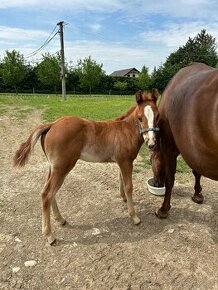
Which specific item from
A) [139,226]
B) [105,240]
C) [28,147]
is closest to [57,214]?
[105,240]

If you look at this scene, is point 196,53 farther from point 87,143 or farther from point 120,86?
point 87,143

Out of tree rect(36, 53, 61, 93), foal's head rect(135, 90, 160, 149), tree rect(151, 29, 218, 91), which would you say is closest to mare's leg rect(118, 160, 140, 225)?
foal's head rect(135, 90, 160, 149)

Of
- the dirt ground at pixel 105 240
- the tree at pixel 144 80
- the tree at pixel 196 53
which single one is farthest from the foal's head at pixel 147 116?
the tree at pixel 196 53

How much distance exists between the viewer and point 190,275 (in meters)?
2.89

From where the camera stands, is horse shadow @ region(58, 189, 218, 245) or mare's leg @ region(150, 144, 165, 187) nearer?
horse shadow @ region(58, 189, 218, 245)

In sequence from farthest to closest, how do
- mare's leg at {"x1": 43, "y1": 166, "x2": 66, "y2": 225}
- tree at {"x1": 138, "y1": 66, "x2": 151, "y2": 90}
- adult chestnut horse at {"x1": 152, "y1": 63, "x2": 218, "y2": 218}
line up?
1. tree at {"x1": 138, "y1": 66, "x2": 151, "y2": 90}
2. mare's leg at {"x1": 43, "y1": 166, "x2": 66, "y2": 225}
3. adult chestnut horse at {"x1": 152, "y1": 63, "x2": 218, "y2": 218}

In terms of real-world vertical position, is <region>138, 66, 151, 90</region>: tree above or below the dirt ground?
above

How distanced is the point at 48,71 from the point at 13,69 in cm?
389

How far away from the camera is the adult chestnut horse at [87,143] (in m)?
3.41

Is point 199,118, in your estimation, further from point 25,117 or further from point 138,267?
point 25,117

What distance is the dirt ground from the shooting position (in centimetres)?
284

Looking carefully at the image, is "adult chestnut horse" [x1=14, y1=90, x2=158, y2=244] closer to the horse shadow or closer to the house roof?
the horse shadow

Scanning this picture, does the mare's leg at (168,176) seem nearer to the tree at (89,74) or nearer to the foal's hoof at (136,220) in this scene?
the foal's hoof at (136,220)

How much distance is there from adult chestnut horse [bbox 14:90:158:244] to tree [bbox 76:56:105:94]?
36712 millimetres
